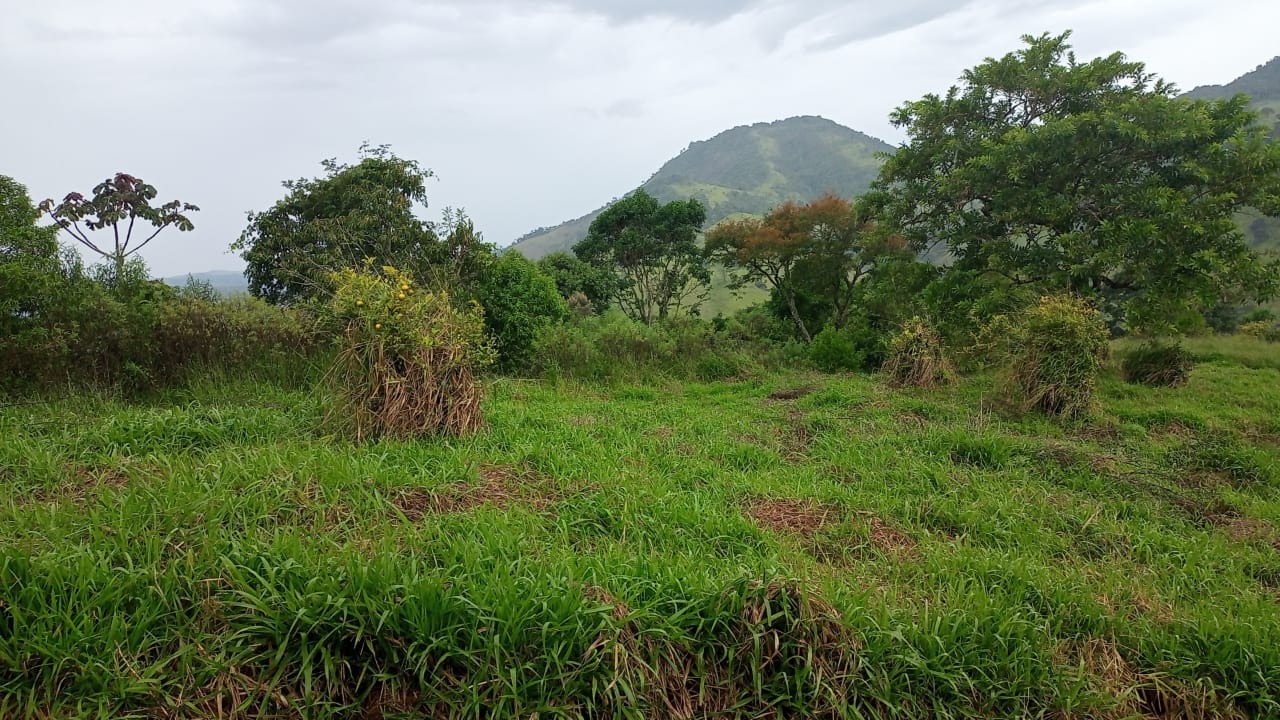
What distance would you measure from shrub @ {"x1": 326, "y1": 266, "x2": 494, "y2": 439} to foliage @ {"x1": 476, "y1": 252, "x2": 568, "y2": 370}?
3.94 metres

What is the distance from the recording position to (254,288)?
13766mm

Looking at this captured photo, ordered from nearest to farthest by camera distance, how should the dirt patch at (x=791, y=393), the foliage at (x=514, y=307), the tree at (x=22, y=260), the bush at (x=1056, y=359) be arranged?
the tree at (x=22, y=260), the bush at (x=1056, y=359), the dirt patch at (x=791, y=393), the foliage at (x=514, y=307)

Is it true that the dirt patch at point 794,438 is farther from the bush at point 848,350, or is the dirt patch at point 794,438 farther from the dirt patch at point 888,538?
the bush at point 848,350

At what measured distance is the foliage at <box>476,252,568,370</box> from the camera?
877cm

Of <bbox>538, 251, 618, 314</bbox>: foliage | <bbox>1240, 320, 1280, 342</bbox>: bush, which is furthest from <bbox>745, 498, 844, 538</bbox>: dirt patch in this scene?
<bbox>1240, 320, 1280, 342</bbox>: bush

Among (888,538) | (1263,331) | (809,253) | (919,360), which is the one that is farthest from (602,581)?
(1263,331)

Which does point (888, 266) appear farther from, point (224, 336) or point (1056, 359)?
point (224, 336)

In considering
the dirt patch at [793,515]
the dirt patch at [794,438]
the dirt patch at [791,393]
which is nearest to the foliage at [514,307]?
the dirt patch at [791,393]

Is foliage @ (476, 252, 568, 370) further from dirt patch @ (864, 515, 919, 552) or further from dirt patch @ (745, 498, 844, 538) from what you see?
dirt patch @ (864, 515, 919, 552)

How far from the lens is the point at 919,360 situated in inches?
308

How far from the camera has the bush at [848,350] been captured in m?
10.7

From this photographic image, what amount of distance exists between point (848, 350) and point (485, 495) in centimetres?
909

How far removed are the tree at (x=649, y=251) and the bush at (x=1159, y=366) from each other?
1121cm

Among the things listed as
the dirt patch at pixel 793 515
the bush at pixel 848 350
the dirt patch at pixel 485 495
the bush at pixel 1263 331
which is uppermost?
the dirt patch at pixel 485 495
